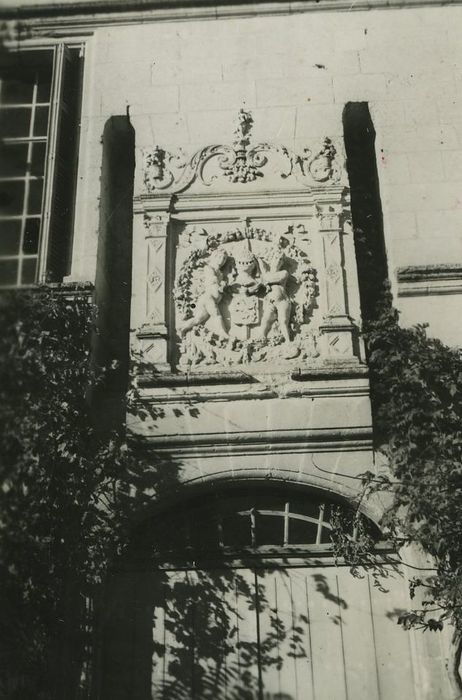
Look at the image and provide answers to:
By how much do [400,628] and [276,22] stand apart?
675 cm

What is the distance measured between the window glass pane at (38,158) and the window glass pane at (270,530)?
4644 mm

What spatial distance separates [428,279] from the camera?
318 inches

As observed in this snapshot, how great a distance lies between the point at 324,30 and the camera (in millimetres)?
9438

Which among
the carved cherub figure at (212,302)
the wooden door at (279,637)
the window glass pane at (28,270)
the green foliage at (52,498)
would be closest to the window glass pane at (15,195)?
the window glass pane at (28,270)

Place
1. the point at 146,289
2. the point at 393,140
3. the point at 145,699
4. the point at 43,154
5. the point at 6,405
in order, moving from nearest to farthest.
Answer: the point at 6,405 → the point at 145,699 → the point at 146,289 → the point at 393,140 → the point at 43,154

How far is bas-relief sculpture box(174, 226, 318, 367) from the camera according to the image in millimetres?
7863

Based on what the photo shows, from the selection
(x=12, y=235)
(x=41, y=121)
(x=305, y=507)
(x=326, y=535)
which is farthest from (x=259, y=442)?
(x=41, y=121)

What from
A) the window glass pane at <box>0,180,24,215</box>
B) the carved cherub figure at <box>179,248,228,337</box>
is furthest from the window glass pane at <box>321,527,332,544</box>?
the window glass pane at <box>0,180,24,215</box>

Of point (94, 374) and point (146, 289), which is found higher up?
point (146, 289)

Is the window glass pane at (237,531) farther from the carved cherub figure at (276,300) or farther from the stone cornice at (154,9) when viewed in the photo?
the stone cornice at (154,9)

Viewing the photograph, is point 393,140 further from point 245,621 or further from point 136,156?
point 245,621

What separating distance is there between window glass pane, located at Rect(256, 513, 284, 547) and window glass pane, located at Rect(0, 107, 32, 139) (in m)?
5.26

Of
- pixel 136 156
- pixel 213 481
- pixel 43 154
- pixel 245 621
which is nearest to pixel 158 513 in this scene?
pixel 213 481

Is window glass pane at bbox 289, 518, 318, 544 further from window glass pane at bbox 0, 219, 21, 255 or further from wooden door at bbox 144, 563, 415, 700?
window glass pane at bbox 0, 219, 21, 255
